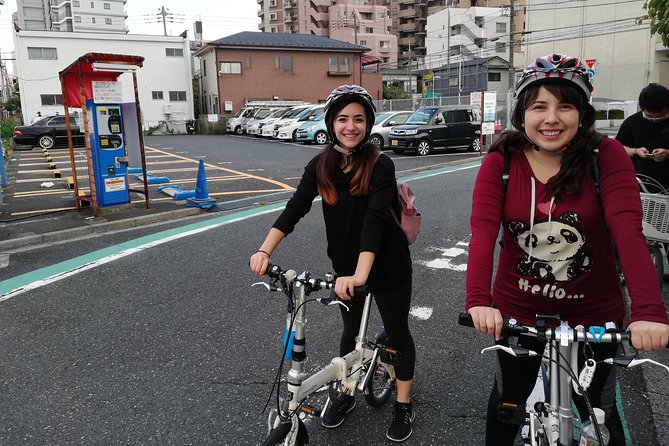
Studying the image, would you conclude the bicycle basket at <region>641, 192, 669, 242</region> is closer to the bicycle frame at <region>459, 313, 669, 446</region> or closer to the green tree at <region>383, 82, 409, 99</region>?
the bicycle frame at <region>459, 313, 669, 446</region>

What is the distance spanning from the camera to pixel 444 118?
17859 mm

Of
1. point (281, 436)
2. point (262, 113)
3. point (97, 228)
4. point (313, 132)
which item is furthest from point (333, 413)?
A: point (262, 113)

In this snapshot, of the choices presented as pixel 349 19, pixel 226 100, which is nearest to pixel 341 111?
pixel 226 100

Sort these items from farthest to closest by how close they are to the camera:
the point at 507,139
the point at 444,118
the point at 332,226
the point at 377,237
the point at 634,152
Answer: the point at 444,118, the point at 634,152, the point at 332,226, the point at 377,237, the point at 507,139

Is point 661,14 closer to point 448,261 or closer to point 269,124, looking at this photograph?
point 448,261

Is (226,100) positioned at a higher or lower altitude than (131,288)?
higher

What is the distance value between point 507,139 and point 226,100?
37877 mm

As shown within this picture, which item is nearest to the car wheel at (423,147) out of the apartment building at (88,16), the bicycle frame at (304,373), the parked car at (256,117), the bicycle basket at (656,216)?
Result: the bicycle basket at (656,216)

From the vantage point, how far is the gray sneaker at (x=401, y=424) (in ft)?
8.82

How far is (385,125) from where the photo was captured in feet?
62.4

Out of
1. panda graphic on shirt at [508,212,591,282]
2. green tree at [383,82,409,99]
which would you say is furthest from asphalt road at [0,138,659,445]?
green tree at [383,82,409,99]

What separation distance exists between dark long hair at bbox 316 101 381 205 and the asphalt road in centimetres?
131

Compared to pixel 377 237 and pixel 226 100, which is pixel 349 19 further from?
pixel 377 237

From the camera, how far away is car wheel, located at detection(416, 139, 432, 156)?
17109 mm
